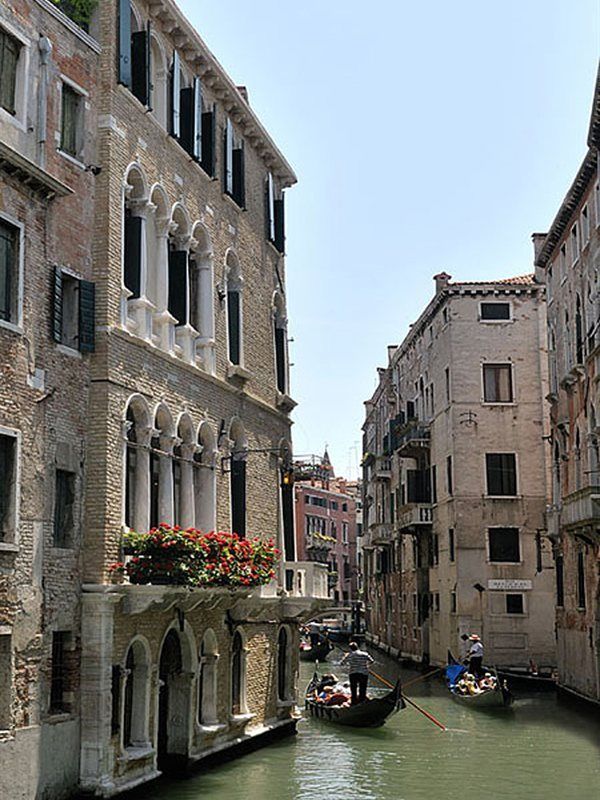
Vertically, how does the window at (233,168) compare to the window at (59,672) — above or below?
above

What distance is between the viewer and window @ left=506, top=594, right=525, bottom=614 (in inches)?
1277

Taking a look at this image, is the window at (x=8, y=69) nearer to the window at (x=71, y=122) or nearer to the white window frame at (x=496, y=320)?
the window at (x=71, y=122)

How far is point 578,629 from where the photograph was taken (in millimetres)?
25984

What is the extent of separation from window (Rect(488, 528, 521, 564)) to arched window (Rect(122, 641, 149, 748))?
2003cm

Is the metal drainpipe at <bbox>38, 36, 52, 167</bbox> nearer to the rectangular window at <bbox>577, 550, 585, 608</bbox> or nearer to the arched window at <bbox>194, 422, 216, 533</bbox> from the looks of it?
the arched window at <bbox>194, 422, 216, 533</bbox>

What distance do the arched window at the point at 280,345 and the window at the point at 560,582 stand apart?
1065 cm

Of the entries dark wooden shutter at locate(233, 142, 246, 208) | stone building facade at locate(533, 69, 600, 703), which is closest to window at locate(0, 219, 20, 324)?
dark wooden shutter at locate(233, 142, 246, 208)

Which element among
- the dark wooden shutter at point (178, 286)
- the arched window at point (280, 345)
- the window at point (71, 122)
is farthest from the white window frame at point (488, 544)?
the window at point (71, 122)

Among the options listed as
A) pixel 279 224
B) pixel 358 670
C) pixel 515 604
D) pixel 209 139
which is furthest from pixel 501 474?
pixel 209 139

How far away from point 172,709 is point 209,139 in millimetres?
8080

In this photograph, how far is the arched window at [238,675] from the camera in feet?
56.4

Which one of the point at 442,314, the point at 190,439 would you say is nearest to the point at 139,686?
the point at 190,439

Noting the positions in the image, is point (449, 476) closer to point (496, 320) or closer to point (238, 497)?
point (496, 320)

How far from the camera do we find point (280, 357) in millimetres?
20547
